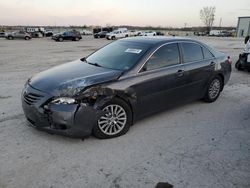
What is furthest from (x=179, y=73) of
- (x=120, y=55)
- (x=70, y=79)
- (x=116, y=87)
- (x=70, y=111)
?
(x=70, y=111)

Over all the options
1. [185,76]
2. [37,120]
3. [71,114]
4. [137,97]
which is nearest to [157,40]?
[185,76]

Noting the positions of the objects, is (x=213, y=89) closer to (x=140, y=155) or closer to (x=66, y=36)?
(x=140, y=155)

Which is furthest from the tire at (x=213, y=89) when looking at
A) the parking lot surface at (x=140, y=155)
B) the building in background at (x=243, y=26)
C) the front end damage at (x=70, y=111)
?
the building in background at (x=243, y=26)

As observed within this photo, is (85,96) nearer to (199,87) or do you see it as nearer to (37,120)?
(37,120)

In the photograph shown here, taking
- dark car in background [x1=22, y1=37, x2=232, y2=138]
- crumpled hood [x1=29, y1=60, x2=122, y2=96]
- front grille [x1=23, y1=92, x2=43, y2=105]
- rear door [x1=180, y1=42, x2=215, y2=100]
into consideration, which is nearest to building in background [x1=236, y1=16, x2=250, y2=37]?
rear door [x1=180, y1=42, x2=215, y2=100]

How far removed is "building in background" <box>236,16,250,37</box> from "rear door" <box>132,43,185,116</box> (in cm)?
7584

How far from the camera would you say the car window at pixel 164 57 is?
4196 mm

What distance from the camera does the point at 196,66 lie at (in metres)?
4.91

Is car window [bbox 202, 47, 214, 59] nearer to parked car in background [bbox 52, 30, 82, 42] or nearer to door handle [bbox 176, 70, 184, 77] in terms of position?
door handle [bbox 176, 70, 184, 77]

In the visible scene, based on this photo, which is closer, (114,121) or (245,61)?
(114,121)

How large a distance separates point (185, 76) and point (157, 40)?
35.0 inches

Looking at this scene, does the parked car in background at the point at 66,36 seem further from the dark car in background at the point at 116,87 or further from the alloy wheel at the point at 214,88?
the alloy wheel at the point at 214,88

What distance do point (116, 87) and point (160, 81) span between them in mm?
934

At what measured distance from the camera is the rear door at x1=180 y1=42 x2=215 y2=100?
4.79 metres
